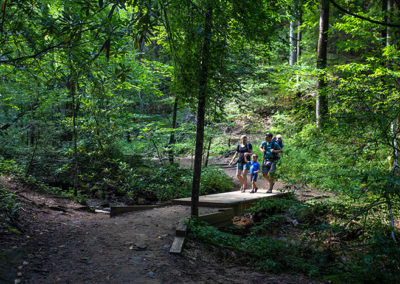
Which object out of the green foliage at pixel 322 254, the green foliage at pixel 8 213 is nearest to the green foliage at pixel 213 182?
the green foliage at pixel 322 254

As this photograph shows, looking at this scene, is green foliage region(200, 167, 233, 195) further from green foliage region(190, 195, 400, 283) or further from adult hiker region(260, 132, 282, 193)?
green foliage region(190, 195, 400, 283)

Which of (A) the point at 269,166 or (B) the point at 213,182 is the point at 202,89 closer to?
(A) the point at 269,166

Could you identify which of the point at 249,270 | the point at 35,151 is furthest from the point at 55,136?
the point at 249,270

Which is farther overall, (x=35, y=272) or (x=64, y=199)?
(x=64, y=199)

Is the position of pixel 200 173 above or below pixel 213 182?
above

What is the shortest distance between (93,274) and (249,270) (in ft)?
8.57

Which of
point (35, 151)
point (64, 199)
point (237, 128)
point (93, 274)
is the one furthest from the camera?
point (237, 128)

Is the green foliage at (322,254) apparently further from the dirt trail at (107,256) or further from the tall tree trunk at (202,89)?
the tall tree trunk at (202,89)

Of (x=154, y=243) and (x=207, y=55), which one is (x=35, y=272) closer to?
(x=154, y=243)

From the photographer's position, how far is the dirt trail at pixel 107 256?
347 cm

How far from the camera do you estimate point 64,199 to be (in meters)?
8.67

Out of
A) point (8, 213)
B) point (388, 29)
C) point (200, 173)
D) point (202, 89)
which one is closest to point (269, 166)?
point (200, 173)

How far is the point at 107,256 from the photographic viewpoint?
13.8ft

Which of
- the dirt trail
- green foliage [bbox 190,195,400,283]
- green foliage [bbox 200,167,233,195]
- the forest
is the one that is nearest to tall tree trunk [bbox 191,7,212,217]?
the forest
